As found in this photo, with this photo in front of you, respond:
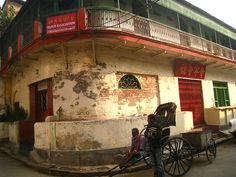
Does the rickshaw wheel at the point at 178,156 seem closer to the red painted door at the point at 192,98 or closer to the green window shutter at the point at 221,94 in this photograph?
the red painted door at the point at 192,98

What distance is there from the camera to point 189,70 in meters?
15.0

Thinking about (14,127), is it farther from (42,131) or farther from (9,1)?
(9,1)

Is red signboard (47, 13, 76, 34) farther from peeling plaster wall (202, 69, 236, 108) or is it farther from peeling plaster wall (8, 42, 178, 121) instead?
peeling plaster wall (202, 69, 236, 108)

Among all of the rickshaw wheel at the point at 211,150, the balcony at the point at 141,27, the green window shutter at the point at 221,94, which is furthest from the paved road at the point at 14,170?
the green window shutter at the point at 221,94

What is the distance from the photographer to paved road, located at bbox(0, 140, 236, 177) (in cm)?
683

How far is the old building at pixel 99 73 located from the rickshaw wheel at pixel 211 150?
2.47 m

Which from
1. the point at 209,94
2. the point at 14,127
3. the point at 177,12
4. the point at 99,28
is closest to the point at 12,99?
the point at 14,127

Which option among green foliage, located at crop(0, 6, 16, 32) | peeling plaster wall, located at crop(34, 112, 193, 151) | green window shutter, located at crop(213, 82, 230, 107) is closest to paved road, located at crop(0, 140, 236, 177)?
peeling plaster wall, located at crop(34, 112, 193, 151)

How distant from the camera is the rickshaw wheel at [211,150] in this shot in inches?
313

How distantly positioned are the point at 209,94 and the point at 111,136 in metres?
10.5

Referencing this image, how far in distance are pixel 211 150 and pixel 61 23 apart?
7.08m

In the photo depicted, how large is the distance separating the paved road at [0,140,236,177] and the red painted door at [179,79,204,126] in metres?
4.02

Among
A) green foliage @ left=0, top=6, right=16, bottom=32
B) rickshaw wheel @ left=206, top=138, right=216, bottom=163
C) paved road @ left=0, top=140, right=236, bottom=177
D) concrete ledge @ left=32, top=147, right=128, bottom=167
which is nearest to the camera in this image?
paved road @ left=0, top=140, right=236, bottom=177

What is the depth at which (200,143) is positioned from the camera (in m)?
7.56
